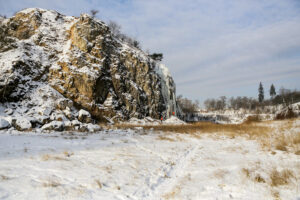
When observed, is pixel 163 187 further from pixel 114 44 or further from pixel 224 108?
pixel 224 108

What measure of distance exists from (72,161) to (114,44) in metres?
30.5

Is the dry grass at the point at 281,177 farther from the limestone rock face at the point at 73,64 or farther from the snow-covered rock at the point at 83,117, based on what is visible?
the limestone rock face at the point at 73,64

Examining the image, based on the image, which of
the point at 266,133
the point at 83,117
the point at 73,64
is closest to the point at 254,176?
the point at 266,133

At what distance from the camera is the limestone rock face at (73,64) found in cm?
2178

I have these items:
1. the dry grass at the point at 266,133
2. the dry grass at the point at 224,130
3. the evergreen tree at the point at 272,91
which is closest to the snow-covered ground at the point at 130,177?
the dry grass at the point at 266,133

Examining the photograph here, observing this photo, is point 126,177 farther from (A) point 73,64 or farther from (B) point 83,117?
(A) point 73,64

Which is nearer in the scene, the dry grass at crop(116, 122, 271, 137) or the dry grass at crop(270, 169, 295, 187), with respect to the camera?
the dry grass at crop(270, 169, 295, 187)

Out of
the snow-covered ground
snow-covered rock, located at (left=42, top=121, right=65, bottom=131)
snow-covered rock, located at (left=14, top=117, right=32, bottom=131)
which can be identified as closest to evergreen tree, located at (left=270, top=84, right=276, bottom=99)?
the snow-covered ground

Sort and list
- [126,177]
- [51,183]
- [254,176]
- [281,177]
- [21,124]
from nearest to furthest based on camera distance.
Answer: [51,183] → [281,177] → [254,176] → [126,177] → [21,124]

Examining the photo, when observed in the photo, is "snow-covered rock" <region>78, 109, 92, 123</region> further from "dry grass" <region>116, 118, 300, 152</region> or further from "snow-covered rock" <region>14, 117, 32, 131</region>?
"snow-covered rock" <region>14, 117, 32, 131</region>

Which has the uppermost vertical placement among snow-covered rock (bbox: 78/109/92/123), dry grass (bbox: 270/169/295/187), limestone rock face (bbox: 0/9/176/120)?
limestone rock face (bbox: 0/9/176/120)

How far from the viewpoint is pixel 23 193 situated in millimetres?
3248

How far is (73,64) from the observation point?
25578 millimetres

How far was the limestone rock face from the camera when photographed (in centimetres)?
2178
